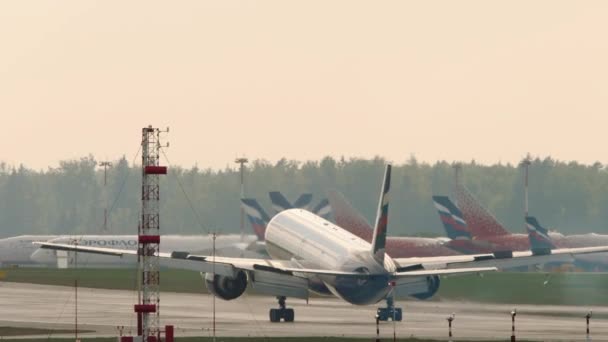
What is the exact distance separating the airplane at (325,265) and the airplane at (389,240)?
62174mm

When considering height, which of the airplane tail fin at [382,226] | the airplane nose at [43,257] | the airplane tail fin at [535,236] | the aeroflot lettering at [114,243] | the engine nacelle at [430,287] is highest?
the aeroflot lettering at [114,243]

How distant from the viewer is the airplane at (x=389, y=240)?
5812 inches

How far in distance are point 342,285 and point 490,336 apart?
8.77 m

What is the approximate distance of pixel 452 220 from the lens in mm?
146875

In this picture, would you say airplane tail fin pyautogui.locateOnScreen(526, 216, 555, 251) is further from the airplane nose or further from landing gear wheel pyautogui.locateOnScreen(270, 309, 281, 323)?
the airplane nose

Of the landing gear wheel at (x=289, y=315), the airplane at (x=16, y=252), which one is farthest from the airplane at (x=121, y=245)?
the landing gear wheel at (x=289, y=315)

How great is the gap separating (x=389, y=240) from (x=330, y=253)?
8691cm

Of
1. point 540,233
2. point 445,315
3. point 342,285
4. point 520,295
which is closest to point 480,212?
point 540,233

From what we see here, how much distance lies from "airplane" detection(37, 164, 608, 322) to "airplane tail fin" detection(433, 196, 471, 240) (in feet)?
209

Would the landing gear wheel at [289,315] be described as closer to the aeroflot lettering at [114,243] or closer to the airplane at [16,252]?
the aeroflot lettering at [114,243]

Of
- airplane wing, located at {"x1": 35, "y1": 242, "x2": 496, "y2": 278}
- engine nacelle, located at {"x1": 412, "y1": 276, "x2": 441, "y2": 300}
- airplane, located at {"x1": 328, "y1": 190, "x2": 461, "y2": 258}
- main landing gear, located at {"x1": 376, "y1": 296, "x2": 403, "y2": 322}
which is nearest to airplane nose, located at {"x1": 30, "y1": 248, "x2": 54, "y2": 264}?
airplane, located at {"x1": 328, "y1": 190, "x2": 461, "y2": 258}

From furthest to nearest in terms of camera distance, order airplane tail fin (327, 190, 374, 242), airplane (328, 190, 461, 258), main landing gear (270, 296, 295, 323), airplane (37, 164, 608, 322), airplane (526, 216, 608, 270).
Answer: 1. airplane (328, 190, 461, 258)
2. airplane tail fin (327, 190, 374, 242)
3. airplane (526, 216, 608, 270)
4. main landing gear (270, 296, 295, 323)
5. airplane (37, 164, 608, 322)

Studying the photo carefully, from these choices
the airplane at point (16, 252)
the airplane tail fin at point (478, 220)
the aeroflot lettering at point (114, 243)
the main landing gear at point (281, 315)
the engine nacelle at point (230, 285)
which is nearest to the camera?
the main landing gear at point (281, 315)

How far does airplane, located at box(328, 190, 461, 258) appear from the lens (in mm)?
147625
